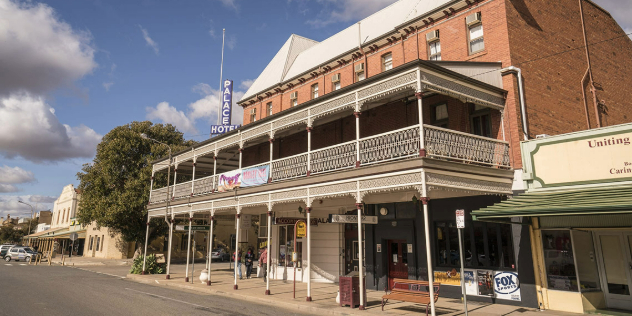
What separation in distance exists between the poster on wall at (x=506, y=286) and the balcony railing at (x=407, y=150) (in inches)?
137

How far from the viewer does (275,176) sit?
1658 centimetres

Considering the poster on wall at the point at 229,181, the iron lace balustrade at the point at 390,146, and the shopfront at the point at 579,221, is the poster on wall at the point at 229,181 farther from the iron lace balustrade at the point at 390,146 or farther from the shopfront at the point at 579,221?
the shopfront at the point at 579,221

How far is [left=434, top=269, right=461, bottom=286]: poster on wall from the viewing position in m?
13.7

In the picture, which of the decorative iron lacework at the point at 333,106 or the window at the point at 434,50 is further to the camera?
the window at the point at 434,50

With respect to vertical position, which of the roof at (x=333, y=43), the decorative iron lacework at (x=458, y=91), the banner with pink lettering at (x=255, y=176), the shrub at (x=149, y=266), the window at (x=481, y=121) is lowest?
the shrub at (x=149, y=266)

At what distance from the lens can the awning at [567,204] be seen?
30.1ft

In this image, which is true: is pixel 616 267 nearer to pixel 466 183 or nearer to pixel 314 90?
pixel 466 183

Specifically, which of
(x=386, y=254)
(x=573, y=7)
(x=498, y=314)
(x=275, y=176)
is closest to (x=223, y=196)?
(x=275, y=176)

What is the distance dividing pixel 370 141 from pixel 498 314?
6237mm

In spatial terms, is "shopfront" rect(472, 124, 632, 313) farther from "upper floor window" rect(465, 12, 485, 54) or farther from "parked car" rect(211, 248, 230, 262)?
"parked car" rect(211, 248, 230, 262)

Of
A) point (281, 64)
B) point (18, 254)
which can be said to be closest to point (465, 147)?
point (281, 64)

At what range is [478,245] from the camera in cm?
1359

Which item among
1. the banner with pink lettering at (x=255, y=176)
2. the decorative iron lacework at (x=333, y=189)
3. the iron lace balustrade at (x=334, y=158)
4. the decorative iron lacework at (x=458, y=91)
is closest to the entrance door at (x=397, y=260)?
the decorative iron lacework at (x=333, y=189)

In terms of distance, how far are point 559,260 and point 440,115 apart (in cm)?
634
